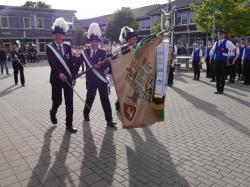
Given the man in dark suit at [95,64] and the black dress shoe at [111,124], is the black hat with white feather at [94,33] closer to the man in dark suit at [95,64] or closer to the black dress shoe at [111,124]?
the man in dark suit at [95,64]

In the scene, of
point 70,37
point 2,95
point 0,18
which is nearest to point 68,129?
point 2,95

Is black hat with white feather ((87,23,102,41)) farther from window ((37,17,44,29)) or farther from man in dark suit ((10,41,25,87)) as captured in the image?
window ((37,17,44,29))

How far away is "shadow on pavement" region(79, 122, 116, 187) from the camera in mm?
3844

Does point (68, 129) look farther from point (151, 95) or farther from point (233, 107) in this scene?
point (233, 107)

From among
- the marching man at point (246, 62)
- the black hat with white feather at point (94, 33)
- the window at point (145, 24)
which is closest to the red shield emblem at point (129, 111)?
the black hat with white feather at point (94, 33)

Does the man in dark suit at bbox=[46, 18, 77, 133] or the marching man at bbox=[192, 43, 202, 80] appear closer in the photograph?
the man in dark suit at bbox=[46, 18, 77, 133]

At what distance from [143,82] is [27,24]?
150 ft

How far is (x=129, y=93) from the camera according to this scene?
16.5 ft

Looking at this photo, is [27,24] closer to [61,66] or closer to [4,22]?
[4,22]

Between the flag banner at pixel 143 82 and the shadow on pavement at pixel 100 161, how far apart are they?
0.56m

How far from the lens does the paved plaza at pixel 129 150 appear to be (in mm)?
3838

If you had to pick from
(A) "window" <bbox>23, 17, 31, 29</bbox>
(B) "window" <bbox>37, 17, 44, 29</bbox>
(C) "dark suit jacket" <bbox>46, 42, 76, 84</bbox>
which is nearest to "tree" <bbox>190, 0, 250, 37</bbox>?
(C) "dark suit jacket" <bbox>46, 42, 76, 84</bbox>

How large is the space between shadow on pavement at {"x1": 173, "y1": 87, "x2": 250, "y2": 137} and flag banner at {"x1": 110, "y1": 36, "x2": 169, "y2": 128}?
6.73ft

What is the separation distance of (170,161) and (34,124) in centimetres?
357
